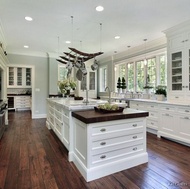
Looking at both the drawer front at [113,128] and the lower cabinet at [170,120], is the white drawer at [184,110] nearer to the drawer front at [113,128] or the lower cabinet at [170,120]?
the lower cabinet at [170,120]

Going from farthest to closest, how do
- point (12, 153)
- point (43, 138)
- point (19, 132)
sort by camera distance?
point (19, 132)
point (43, 138)
point (12, 153)

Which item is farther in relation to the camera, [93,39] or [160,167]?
[93,39]

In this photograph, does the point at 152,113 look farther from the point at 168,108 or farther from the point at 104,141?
the point at 104,141

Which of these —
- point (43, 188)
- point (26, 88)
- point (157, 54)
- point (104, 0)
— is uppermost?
point (104, 0)

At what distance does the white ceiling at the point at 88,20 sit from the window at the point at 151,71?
74cm

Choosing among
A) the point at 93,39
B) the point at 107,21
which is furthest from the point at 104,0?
the point at 93,39

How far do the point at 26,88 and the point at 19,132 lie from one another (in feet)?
17.4

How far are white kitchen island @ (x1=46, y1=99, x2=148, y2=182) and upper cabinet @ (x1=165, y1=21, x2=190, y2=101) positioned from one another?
1.72 m

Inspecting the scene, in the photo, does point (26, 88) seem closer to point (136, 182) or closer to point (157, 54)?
point (157, 54)

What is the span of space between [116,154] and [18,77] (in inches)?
325

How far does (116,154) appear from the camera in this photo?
2.34m

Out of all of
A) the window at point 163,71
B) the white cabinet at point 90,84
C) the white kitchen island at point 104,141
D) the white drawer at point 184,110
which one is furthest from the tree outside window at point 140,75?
the white kitchen island at point 104,141

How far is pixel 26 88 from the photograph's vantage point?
9.24m

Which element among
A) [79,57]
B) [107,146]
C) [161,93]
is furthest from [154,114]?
[79,57]
